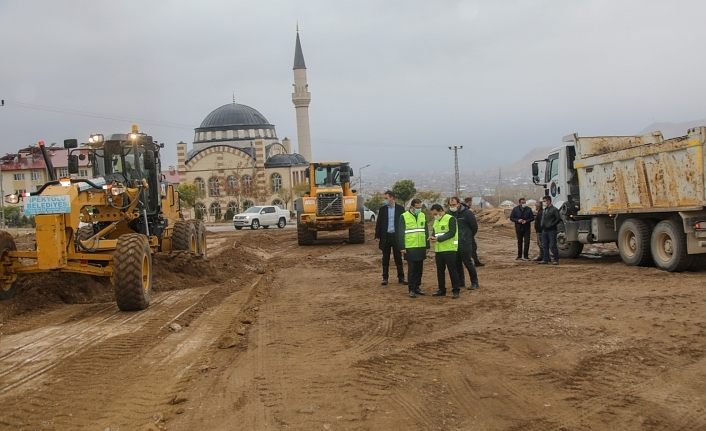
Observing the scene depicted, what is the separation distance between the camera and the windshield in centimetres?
2503

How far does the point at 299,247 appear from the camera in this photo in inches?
978

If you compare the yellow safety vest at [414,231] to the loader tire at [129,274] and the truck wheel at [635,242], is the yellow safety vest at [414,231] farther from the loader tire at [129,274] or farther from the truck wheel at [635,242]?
the truck wheel at [635,242]

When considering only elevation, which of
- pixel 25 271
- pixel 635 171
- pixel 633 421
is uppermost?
pixel 635 171

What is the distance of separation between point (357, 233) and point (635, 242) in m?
11.6

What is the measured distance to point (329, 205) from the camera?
23688mm

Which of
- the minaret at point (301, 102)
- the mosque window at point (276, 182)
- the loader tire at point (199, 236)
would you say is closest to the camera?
the loader tire at point (199, 236)

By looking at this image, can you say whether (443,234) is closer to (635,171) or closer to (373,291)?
(373,291)

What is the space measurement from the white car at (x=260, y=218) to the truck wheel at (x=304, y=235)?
19366mm

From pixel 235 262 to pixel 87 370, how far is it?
36.4ft

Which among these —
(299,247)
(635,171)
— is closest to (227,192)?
(299,247)

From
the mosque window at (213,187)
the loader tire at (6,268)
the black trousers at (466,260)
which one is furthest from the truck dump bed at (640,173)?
the mosque window at (213,187)

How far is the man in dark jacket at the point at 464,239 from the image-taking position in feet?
38.7

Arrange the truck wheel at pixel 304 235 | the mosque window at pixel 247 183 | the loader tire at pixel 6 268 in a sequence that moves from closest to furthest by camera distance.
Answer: the loader tire at pixel 6 268 → the truck wheel at pixel 304 235 → the mosque window at pixel 247 183

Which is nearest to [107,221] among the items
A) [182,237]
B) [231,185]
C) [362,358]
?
[182,237]
